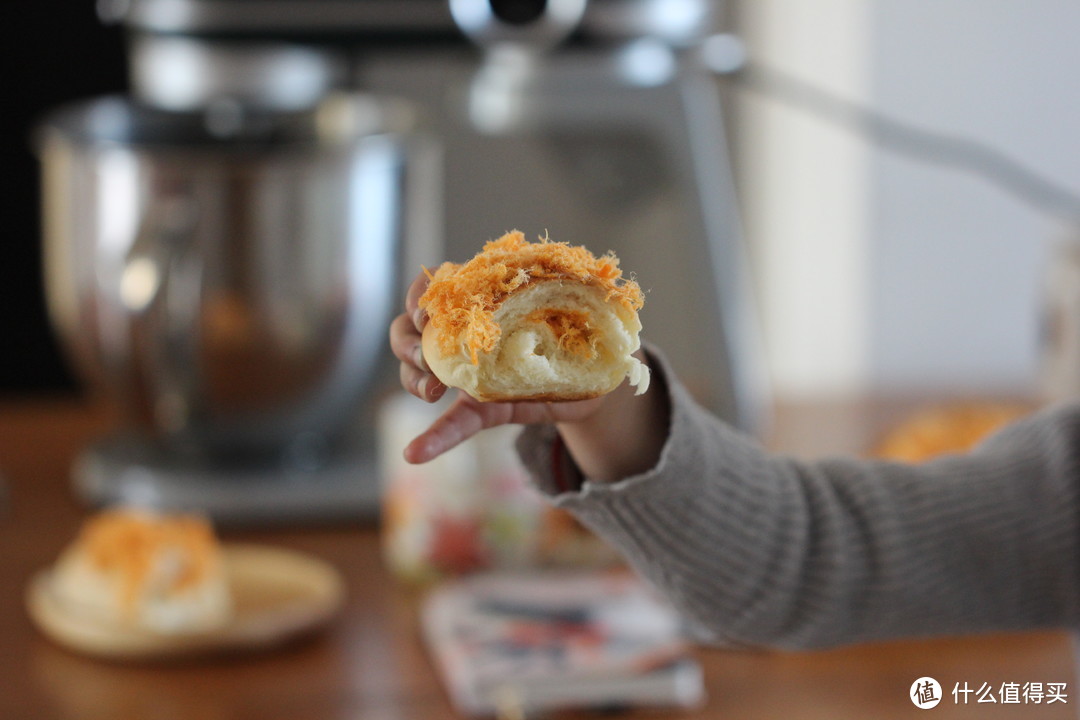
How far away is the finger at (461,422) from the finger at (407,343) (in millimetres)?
18

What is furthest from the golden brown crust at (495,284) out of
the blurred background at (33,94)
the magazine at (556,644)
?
the blurred background at (33,94)

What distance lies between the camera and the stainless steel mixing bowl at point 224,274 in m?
0.90

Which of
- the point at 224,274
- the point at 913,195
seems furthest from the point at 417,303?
the point at 913,195

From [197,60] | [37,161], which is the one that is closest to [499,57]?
[197,60]

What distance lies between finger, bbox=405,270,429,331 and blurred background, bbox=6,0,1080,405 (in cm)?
102

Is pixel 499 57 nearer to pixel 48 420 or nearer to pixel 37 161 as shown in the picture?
pixel 48 420

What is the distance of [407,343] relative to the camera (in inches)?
14.8

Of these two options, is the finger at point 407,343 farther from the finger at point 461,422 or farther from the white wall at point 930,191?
the white wall at point 930,191

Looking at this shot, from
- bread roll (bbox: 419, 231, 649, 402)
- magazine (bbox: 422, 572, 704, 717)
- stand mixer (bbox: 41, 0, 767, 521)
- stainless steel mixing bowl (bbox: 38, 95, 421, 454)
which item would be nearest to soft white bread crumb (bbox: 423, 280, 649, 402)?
bread roll (bbox: 419, 231, 649, 402)

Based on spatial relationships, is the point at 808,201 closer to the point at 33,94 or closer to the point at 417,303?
the point at 33,94

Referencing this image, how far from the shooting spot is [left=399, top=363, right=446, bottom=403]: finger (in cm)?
36

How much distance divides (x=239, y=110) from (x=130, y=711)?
545 millimetres

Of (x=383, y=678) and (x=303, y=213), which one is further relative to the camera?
(x=303, y=213)

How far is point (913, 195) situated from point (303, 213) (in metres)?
0.96
